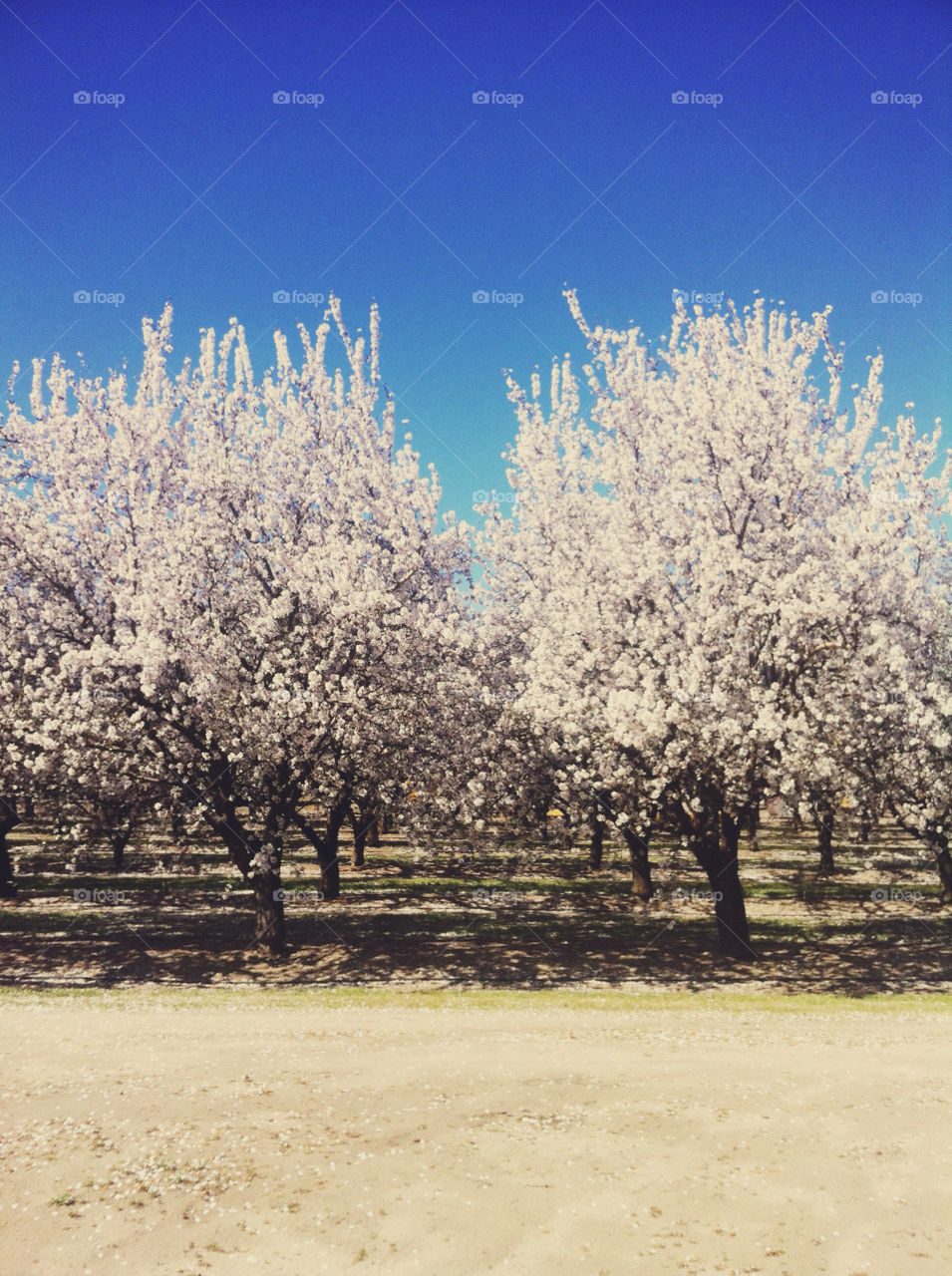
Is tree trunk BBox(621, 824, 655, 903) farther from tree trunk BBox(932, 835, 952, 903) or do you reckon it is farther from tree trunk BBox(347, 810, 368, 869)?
tree trunk BBox(347, 810, 368, 869)

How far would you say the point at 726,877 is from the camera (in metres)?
22.5

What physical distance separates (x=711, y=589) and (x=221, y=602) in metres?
13.3

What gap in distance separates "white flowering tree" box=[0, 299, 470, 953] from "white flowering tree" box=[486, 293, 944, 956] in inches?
193

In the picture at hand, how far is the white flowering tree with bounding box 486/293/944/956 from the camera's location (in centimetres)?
1916

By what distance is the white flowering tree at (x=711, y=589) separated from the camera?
1916 cm

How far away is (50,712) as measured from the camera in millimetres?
20109

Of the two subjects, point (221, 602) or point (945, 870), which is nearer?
point (221, 602)

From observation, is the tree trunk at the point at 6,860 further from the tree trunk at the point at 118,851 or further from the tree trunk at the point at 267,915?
the tree trunk at the point at 267,915

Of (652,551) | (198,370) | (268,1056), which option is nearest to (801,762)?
(652,551)

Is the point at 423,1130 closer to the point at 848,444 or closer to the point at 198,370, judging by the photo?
the point at 848,444

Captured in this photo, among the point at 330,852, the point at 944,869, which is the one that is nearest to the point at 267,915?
the point at 330,852

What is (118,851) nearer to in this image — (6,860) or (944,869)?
(6,860)

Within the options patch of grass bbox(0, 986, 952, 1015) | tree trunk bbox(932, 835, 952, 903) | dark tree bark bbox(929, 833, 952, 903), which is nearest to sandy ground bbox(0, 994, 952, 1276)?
patch of grass bbox(0, 986, 952, 1015)

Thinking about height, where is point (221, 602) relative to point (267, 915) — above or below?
above
